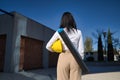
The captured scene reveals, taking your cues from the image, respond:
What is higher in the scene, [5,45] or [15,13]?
[15,13]

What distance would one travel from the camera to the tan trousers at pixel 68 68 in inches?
70.7

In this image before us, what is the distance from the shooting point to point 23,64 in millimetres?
9656

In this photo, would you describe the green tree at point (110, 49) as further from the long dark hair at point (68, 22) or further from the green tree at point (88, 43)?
the long dark hair at point (68, 22)

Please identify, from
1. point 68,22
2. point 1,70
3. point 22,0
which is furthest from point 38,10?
point 68,22

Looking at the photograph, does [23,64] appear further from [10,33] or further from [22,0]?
[22,0]

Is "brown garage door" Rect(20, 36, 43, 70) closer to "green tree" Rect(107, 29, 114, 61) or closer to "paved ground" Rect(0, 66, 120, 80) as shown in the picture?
"paved ground" Rect(0, 66, 120, 80)

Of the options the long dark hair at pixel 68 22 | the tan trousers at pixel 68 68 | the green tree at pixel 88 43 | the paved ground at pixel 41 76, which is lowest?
the paved ground at pixel 41 76

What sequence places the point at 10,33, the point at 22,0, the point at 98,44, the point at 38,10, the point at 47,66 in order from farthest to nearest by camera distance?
the point at 98,44, the point at 38,10, the point at 22,0, the point at 47,66, the point at 10,33

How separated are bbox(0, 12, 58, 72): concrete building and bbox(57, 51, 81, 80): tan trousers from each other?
7442mm

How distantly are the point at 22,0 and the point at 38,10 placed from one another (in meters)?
2.36

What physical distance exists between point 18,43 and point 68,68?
7766 mm

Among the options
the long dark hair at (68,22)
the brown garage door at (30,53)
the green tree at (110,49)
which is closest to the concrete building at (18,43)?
the brown garage door at (30,53)

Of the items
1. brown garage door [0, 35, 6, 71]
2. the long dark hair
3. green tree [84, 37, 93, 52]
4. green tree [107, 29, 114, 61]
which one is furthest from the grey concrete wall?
green tree [84, 37, 93, 52]

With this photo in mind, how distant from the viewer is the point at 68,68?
1.83m
